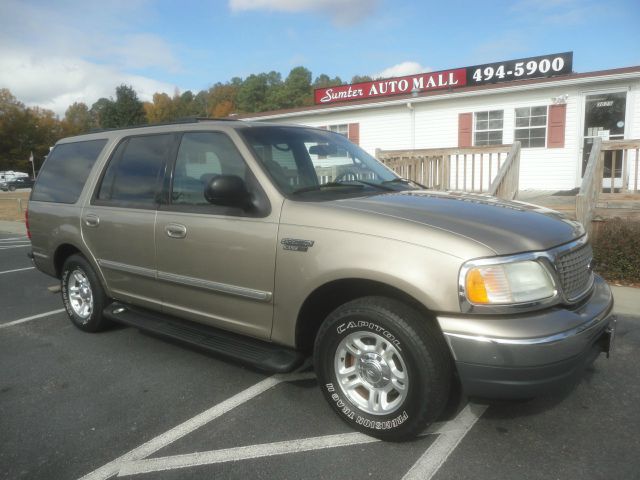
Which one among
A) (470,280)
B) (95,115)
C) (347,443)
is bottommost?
(347,443)

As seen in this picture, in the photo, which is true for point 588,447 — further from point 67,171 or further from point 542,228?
point 67,171

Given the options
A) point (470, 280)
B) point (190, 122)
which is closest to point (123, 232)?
point (190, 122)

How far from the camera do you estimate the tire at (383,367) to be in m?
2.57

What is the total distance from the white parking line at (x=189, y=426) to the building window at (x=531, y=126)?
12.0m

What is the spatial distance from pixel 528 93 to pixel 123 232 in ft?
40.6

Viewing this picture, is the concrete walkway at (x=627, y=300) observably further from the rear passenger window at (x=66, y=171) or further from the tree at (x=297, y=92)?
the tree at (x=297, y=92)

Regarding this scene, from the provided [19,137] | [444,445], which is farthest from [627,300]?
[19,137]

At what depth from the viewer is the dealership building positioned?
12422 millimetres

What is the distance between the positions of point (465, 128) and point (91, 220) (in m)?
12.3

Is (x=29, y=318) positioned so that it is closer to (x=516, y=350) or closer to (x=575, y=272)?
(x=516, y=350)

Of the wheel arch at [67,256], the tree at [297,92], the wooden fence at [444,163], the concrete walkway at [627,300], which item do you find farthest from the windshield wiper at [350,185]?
the tree at [297,92]

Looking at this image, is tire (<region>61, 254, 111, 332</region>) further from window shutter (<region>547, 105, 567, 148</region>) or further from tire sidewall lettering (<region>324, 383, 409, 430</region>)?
window shutter (<region>547, 105, 567, 148</region>)

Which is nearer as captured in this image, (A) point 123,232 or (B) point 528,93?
(A) point 123,232

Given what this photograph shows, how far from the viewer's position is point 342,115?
16859mm
